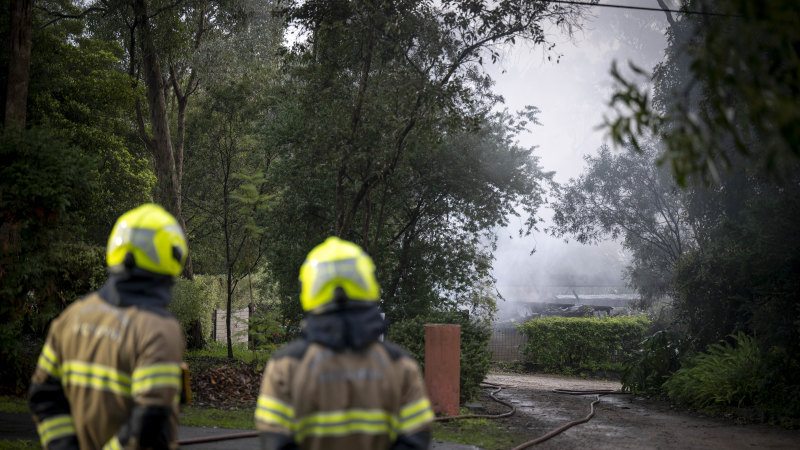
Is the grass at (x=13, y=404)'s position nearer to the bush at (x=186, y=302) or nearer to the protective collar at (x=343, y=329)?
the bush at (x=186, y=302)

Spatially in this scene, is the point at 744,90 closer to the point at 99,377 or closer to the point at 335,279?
the point at 335,279

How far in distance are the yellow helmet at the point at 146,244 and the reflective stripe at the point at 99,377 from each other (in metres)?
0.43

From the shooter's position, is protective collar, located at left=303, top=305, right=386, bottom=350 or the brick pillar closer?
protective collar, located at left=303, top=305, right=386, bottom=350

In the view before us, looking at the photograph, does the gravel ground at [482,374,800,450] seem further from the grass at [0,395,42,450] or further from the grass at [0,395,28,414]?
the grass at [0,395,28,414]

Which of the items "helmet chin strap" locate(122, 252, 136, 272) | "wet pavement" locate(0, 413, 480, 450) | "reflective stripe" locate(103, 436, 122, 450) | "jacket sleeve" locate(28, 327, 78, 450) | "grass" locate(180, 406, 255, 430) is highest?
"helmet chin strap" locate(122, 252, 136, 272)

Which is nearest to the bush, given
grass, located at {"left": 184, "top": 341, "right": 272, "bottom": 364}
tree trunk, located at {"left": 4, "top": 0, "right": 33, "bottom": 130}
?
grass, located at {"left": 184, "top": 341, "right": 272, "bottom": 364}

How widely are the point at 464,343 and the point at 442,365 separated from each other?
205 cm

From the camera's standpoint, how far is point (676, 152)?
8.90ft

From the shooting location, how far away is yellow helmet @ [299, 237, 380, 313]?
2.68m

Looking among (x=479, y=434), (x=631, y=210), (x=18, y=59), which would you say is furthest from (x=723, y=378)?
(x=18, y=59)

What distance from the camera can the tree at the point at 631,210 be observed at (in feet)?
81.3

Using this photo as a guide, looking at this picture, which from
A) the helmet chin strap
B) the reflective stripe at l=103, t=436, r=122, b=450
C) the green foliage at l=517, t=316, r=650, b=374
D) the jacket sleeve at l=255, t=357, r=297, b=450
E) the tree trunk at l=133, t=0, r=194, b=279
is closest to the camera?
the jacket sleeve at l=255, t=357, r=297, b=450

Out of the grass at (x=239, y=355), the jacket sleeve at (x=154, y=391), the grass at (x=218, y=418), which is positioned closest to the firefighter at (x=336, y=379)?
the jacket sleeve at (x=154, y=391)

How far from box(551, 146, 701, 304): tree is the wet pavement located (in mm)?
18373
